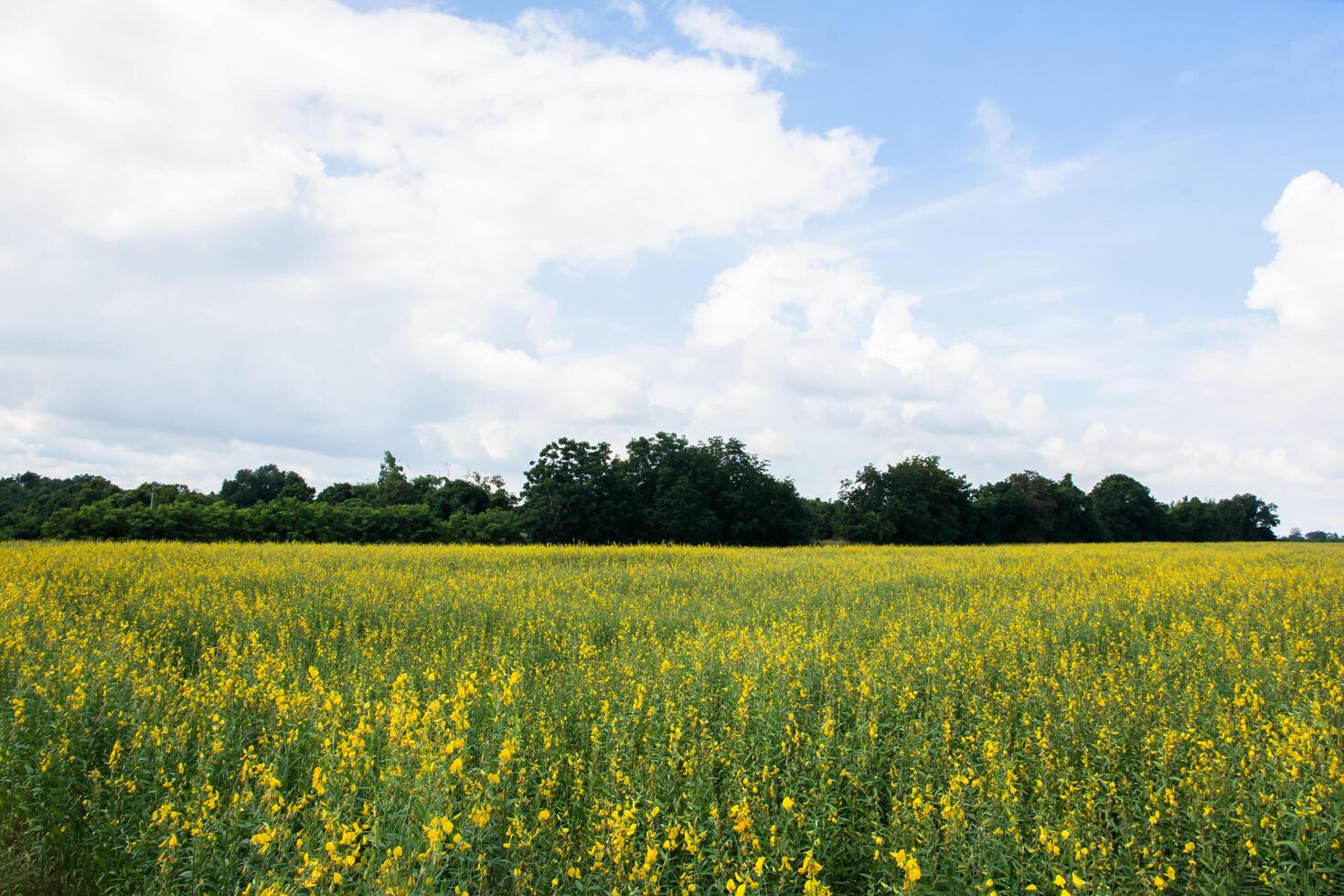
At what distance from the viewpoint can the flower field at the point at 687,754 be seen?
12.6 ft

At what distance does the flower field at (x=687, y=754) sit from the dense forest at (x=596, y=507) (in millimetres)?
29788

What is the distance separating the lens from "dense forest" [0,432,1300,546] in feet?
122

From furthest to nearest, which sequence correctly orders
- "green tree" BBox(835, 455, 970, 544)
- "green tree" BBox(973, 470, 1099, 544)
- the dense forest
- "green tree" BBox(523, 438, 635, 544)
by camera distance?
"green tree" BBox(973, 470, 1099, 544) → "green tree" BBox(835, 455, 970, 544) → "green tree" BBox(523, 438, 635, 544) → the dense forest

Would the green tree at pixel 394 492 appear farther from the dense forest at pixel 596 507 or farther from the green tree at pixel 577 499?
A: the green tree at pixel 577 499

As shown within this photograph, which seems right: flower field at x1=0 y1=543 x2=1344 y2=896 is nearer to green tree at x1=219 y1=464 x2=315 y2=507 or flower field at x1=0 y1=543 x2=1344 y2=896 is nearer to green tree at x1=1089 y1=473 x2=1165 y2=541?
green tree at x1=219 y1=464 x2=315 y2=507

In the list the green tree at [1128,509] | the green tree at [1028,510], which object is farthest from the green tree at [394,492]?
the green tree at [1128,509]

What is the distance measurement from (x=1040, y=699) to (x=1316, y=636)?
5.35m

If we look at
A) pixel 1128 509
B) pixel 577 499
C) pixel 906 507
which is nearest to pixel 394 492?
pixel 577 499

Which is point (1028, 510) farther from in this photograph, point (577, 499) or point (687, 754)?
point (687, 754)

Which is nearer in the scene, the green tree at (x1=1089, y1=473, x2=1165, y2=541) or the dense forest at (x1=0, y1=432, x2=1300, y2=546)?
the dense forest at (x1=0, y1=432, x2=1300, y2=546)

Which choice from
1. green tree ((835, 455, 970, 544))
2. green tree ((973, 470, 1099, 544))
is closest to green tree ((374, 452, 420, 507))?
green tree ((835, 455, 970, 544))

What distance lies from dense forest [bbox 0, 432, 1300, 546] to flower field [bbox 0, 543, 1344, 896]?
29.8 meters

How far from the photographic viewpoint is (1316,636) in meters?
8.84

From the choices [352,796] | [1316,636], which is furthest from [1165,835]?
[1316,636]
